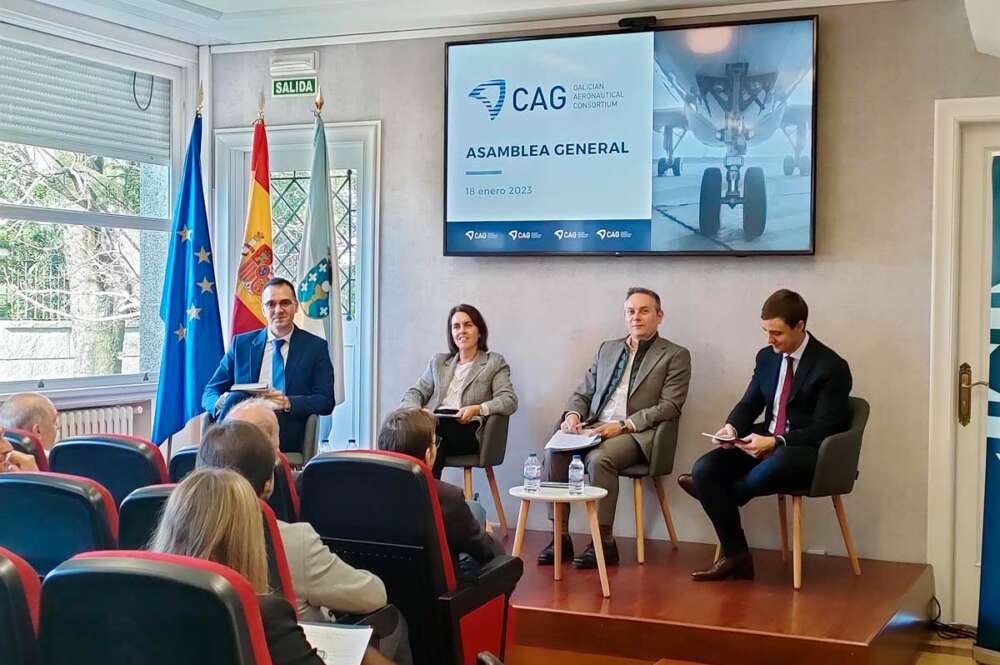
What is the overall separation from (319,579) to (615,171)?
352 cm

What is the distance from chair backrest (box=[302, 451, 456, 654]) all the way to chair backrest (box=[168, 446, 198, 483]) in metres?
0.46

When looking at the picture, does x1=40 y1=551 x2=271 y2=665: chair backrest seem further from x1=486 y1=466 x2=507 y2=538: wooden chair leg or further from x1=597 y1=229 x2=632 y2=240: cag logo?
x1=597 y1=229 x2=632 y2=240: cag logo

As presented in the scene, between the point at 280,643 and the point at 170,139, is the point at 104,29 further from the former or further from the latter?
the point at 280,643

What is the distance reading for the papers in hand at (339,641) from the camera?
2178 mm

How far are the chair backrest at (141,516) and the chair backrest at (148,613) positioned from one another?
0.59m

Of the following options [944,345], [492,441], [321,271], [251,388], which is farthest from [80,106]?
[944,345]

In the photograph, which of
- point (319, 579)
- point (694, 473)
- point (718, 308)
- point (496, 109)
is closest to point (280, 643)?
point (319, 579)

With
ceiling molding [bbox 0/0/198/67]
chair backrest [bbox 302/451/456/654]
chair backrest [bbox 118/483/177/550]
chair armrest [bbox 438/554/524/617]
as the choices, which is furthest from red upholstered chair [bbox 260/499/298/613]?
ceiling molding [bbox 0/0/198/67]

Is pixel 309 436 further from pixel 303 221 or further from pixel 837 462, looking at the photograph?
pixel 837 462

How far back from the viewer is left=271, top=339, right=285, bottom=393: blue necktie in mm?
5406

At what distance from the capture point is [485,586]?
312 centimetres

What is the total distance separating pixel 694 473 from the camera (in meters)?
4.68

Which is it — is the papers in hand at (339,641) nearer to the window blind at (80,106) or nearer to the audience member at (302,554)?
the audience member at (302,554)

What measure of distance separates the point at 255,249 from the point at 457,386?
1.45 meters
